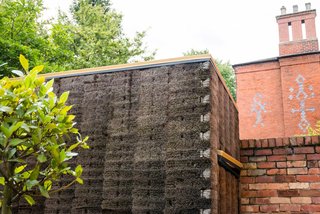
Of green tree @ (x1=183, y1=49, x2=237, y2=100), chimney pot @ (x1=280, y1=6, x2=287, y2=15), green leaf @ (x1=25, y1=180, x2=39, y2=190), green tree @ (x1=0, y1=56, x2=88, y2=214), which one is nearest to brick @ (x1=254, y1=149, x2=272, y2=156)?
green tree @ (x1=0, y1=56, x2=88, y2=214)

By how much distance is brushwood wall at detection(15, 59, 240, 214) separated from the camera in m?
2.56

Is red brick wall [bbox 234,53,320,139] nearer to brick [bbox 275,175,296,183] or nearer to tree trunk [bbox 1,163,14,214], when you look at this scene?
brick [bbox 275,175,296,183]

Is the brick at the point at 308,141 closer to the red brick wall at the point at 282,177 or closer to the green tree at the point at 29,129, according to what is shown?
the red brick wall at the point at 282,177

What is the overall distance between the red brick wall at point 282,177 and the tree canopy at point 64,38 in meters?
5.01

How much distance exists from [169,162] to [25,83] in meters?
1.21

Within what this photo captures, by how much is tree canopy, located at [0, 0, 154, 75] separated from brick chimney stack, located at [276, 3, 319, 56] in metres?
6.15

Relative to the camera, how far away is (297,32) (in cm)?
1578

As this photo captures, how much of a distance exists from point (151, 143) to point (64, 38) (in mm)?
8803

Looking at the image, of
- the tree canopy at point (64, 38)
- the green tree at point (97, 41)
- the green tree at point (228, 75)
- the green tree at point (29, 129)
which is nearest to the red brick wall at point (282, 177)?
the green tree at point (29, 129)

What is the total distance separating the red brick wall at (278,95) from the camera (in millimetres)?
14383

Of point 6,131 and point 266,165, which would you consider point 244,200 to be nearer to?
point 266,165

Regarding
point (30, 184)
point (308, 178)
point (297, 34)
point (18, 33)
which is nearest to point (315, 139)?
point (308, 178)

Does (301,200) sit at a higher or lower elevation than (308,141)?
lower

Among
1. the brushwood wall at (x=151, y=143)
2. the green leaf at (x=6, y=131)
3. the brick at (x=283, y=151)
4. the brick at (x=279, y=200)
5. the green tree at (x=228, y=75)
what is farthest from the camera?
the green tree at (x=228, y=75)
